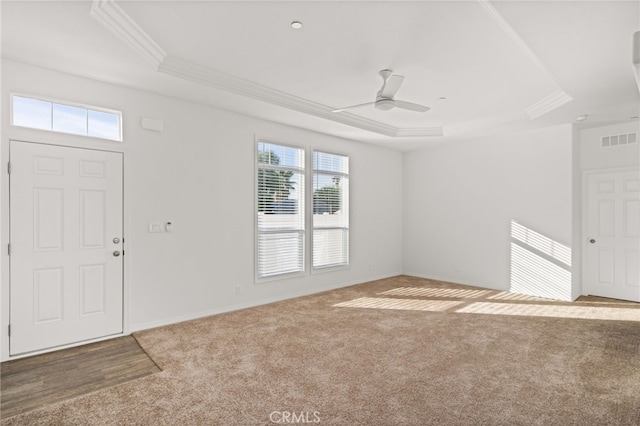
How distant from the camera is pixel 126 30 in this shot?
2779 mm

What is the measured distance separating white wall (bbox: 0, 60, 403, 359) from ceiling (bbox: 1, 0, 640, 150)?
22 centimetres

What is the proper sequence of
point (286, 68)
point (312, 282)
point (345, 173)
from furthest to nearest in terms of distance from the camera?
point (345, 173) < point (312, 282) < point (286, 68)

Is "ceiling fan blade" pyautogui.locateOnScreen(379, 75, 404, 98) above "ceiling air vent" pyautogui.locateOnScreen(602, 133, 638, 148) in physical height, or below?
above

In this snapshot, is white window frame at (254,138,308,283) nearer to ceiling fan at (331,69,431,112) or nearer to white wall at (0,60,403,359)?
white wall at (0,60,403,359)

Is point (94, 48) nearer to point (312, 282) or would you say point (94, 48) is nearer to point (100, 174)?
point (100, 174)

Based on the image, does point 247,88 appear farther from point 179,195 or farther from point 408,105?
point 408,105

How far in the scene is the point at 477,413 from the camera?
7.46 feet

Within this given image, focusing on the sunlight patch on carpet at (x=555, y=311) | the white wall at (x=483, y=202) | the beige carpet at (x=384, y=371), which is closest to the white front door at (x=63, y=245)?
the beige carpet at (x=384, y=371)

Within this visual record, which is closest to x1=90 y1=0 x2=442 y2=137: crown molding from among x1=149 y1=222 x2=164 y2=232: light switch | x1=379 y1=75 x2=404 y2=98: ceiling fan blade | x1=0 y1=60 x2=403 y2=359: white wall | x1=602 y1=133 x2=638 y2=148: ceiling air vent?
x1=0 y1=60 x2=403 y2=359: white wall

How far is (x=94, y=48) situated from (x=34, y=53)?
617mm

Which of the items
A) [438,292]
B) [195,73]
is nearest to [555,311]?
[438,292]

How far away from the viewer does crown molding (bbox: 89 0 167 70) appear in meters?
2.52

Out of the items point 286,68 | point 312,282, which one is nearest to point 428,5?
point 286,68

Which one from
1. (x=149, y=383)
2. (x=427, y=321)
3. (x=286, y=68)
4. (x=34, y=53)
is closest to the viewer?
(x=149, y=383)
